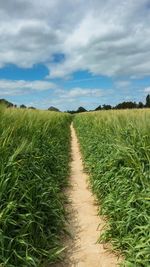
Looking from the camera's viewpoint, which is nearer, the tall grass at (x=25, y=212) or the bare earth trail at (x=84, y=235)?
the tall grass at (x=25, y=212)

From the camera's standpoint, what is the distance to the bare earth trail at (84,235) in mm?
4496

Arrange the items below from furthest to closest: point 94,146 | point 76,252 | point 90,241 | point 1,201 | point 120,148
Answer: point 94,146 < point 120,148 < point 90,241 < point 76,252 < point 1,201

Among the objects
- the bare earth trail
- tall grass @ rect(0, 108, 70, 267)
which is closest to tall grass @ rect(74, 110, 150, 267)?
the bare earth trail

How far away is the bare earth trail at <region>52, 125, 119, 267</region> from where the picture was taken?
4496 millimetres

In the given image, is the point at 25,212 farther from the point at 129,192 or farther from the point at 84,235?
the point at 129,192

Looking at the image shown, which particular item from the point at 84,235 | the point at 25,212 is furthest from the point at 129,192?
the point at 25,212

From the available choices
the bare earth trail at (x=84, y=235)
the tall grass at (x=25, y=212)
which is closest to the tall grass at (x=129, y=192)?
the bare earth trail at (x=84, y=235)

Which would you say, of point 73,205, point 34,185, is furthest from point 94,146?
point 34,185

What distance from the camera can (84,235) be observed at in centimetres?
533

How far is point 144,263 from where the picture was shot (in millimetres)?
3721

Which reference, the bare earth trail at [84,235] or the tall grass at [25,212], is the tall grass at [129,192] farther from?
the tall grass at [25,212]

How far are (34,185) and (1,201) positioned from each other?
967 mm

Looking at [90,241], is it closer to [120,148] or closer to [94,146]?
[120,148]

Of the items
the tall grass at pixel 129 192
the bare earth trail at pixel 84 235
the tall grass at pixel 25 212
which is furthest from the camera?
the bare earth trail at pixel 84 235
